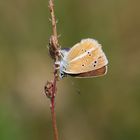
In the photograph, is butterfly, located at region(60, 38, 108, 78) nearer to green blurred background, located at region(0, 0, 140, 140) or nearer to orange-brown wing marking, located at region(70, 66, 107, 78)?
orange-brown wing marking, located at region(70, 66, 107, 78)

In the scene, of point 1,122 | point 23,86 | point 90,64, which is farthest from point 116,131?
point 90,64

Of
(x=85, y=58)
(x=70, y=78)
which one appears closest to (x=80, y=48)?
(x=85, y=58)

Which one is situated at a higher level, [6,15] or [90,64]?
[6,15]

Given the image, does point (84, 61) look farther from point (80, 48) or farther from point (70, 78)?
point (70, 78)

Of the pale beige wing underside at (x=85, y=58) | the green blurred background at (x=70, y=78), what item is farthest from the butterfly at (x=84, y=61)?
the green blurred background at (x=70, y=78)

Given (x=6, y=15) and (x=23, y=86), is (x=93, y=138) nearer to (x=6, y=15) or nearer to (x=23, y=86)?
(x=23, y=86)

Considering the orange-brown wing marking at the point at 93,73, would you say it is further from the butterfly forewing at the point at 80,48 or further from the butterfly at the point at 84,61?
the butterfly forewing at the point at 80,48
